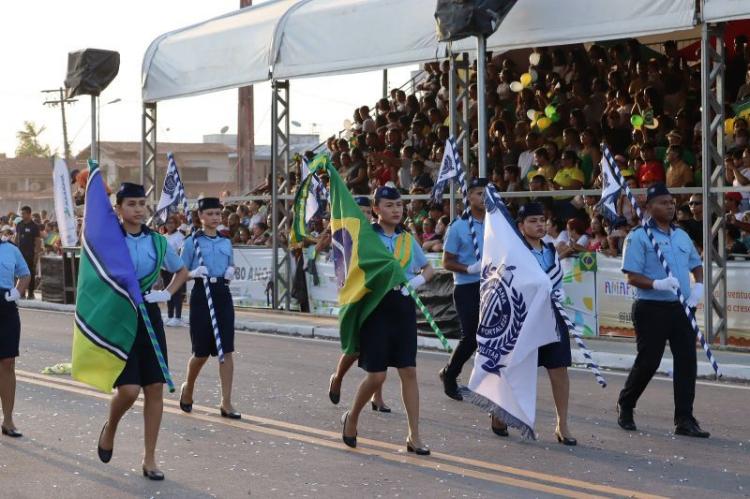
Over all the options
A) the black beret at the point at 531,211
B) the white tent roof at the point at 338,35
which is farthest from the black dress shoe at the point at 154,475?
the white tent roof at the point at 338,35

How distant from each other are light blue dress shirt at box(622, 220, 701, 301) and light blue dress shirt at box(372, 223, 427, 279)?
1524 mm

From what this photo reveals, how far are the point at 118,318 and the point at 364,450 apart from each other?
2.08m

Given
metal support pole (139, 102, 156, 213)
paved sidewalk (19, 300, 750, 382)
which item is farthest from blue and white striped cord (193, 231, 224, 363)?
metal support pole (139, 102, 156, 213)

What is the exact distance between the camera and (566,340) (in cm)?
957

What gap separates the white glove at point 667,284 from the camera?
9.43 metres

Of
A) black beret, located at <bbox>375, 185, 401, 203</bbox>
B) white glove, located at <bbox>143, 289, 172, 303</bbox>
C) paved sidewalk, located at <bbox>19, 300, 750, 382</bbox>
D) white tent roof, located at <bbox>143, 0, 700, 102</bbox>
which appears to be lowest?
paved sidewalk, located at <bbox>19, 300, 750, 382</bbox>

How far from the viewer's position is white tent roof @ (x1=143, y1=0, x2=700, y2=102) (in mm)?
16109

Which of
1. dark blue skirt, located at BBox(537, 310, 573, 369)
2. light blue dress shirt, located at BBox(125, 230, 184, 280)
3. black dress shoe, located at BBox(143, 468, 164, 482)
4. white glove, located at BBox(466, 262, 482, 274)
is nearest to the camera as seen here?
black dress shoe, located at BBox(143, 468, 164, 482)

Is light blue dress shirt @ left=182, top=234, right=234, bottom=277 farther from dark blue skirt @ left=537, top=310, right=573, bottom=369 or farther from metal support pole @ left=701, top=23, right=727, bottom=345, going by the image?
metal support pole @ left=701, top=23, right=727, bottom=345

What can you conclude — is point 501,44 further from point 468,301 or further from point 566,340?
point 566,340

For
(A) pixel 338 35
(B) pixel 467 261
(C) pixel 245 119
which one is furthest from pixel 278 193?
(C) pixel 245 119

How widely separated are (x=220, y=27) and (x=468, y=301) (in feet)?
43.2

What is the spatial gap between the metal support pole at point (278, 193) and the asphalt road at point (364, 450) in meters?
8.96

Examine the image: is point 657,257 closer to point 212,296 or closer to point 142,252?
point 212,296
